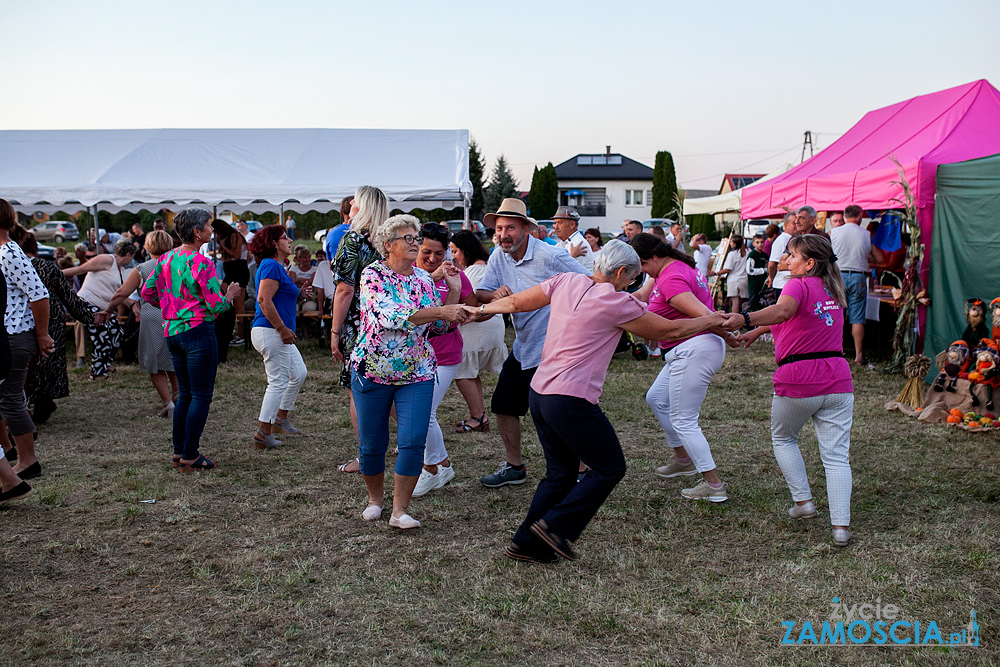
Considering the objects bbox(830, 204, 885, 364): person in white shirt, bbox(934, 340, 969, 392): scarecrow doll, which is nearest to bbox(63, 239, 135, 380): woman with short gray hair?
bbox(934, 340, 969, 392): scarecrow doll

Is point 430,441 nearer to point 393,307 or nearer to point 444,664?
point 393,307

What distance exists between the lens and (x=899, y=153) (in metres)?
9.50

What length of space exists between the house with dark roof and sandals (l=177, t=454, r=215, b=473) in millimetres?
56130

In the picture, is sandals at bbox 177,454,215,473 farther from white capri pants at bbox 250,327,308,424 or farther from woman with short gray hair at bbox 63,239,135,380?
woman with short gray hair at bbox 63,239,135,380

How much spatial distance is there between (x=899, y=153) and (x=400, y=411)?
806 cm

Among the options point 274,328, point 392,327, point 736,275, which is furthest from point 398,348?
point 736,275

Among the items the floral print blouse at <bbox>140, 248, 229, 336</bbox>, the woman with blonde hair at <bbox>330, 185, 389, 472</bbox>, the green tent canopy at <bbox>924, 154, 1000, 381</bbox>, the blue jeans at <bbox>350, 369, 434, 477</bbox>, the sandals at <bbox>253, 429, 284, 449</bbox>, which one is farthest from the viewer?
the green tent canopy at <bbox>924, 154, 1000, 381</bbox>

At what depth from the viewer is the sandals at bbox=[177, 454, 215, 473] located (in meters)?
5.43

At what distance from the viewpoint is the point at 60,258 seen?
10883 mm

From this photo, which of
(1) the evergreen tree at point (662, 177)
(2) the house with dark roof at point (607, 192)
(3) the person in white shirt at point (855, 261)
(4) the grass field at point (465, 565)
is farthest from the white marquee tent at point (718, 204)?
(2) the house with dark roof at point (607, 192)

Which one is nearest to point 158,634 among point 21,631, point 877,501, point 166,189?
point 21,631

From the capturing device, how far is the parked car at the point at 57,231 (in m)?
36.6

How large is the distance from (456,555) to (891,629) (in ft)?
6.63

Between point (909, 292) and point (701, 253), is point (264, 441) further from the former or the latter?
point (701, 253)
